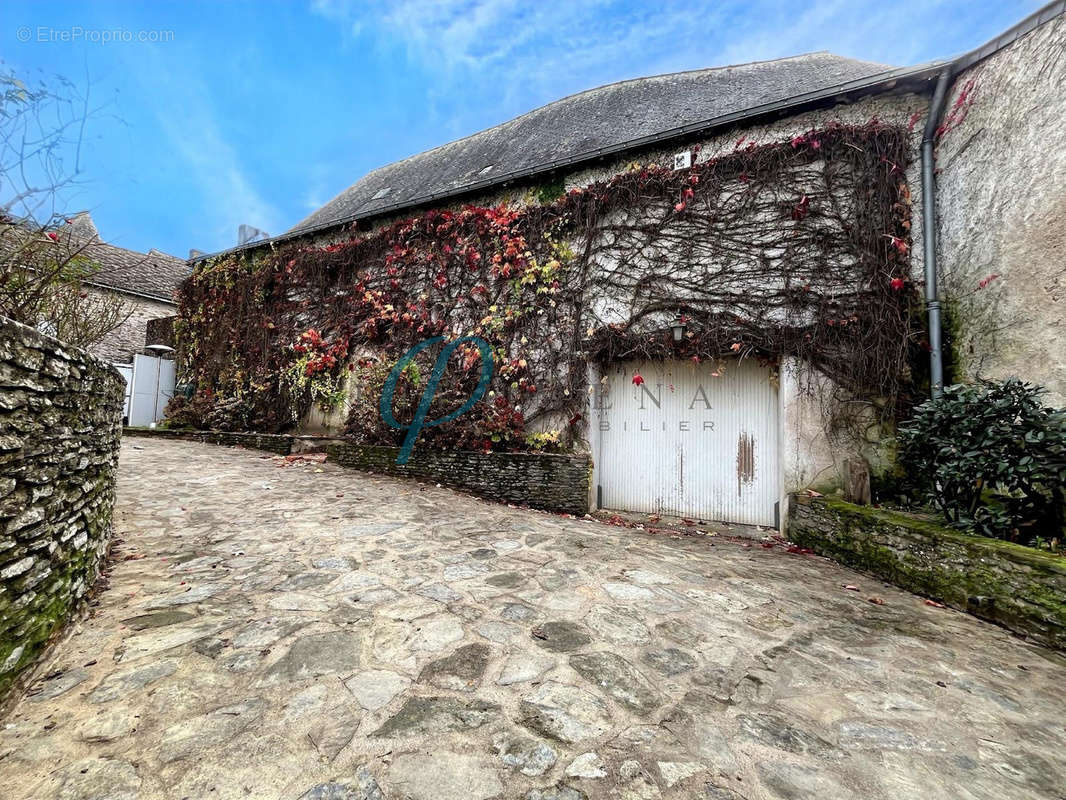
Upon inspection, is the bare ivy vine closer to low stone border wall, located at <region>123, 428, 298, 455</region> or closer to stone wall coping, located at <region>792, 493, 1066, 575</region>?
low stone border wall, located at <region>123, 428, 298, 455</region>

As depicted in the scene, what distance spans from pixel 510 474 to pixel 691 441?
229 centimetres

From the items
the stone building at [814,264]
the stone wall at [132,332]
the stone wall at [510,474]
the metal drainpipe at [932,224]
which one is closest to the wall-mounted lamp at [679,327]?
the stone building at [814,264]

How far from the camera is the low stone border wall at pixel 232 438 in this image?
725 centimetres

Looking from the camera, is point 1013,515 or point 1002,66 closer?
point 1013,515

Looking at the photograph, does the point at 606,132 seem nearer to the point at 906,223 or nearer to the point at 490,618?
the point at 906,223

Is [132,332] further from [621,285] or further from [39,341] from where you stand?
[621,285]

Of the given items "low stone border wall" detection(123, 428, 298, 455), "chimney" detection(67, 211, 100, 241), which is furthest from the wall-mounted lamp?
"low stone border wall" detection(123, 428, 298, 455)

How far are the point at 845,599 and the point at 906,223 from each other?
3.90m

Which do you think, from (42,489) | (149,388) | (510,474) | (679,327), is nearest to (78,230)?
(149,388)

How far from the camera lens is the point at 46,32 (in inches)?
132

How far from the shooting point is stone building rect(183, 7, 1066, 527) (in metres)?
3.50

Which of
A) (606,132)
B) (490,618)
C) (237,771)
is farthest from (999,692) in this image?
(606,132)

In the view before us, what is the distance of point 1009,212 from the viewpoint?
362cm

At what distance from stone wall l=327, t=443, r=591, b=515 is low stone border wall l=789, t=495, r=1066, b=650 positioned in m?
2.51
